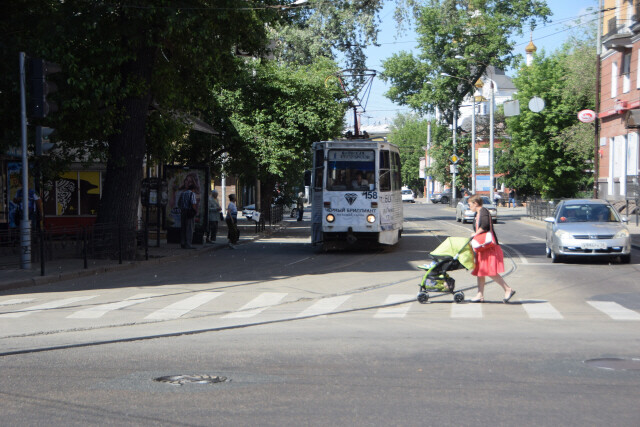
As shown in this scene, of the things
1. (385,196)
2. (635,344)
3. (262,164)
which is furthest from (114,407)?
(262,164)

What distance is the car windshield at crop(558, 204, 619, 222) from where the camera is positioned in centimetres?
2022

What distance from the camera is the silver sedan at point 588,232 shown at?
19078mm

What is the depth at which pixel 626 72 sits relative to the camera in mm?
43656

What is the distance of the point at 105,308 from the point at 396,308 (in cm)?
440

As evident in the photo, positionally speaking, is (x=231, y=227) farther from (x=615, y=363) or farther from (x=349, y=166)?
(x=615, y=363)

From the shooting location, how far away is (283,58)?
5178 centimetres

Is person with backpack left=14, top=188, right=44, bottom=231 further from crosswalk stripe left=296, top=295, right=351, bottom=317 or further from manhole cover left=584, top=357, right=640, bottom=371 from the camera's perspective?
manhole cover left=584, top=357, right=640, bottom=371

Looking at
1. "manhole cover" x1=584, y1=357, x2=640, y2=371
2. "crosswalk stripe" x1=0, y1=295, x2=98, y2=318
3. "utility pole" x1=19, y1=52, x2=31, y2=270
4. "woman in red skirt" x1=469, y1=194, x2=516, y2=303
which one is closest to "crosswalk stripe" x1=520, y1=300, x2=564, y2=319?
"woman in red skirt" x1=469, y1=194, x2=516, y2=303

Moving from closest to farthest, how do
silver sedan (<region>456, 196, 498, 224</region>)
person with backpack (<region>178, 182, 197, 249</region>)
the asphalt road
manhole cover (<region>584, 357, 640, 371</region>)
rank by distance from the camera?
the asphalt road → manhole cover (<region>584, 357, 640, 371</region>) → person with backpack (<region>178, 182, 197, 249</region>) → silver sedan (<region>456, 196, 498, 224</region>)

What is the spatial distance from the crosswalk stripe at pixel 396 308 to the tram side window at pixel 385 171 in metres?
10.1

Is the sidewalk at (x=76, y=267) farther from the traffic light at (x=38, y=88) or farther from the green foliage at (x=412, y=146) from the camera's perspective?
the green foliage at (x=412, y=146)

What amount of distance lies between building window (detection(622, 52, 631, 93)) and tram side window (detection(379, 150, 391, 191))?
79.7ft

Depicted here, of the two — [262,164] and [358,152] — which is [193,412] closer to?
[358,152]

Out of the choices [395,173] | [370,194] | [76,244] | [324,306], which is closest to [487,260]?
[324,306]
